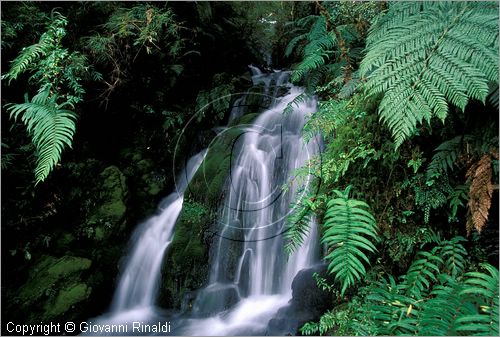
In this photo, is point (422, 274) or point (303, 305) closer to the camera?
point (422, 274)

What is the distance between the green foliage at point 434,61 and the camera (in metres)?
1.88

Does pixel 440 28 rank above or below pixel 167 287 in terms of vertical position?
above

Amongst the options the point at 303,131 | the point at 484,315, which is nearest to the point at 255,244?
the point at 303,131

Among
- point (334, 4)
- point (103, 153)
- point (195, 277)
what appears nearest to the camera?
point (195, 277)

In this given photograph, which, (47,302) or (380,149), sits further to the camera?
(47,302)

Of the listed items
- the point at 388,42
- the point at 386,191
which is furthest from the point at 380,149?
the point at 388,42

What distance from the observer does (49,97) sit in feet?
11.6

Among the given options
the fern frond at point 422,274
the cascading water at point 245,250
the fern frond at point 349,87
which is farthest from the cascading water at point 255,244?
the fern frond at point 422,274

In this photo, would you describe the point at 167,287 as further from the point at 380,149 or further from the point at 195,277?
the point at 380,149

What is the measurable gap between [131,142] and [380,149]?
15.1 ft

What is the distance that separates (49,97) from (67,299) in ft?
8.23

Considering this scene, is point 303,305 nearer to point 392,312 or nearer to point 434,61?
point 392,312

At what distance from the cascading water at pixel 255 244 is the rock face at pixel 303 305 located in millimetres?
433

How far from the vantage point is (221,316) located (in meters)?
3.91
